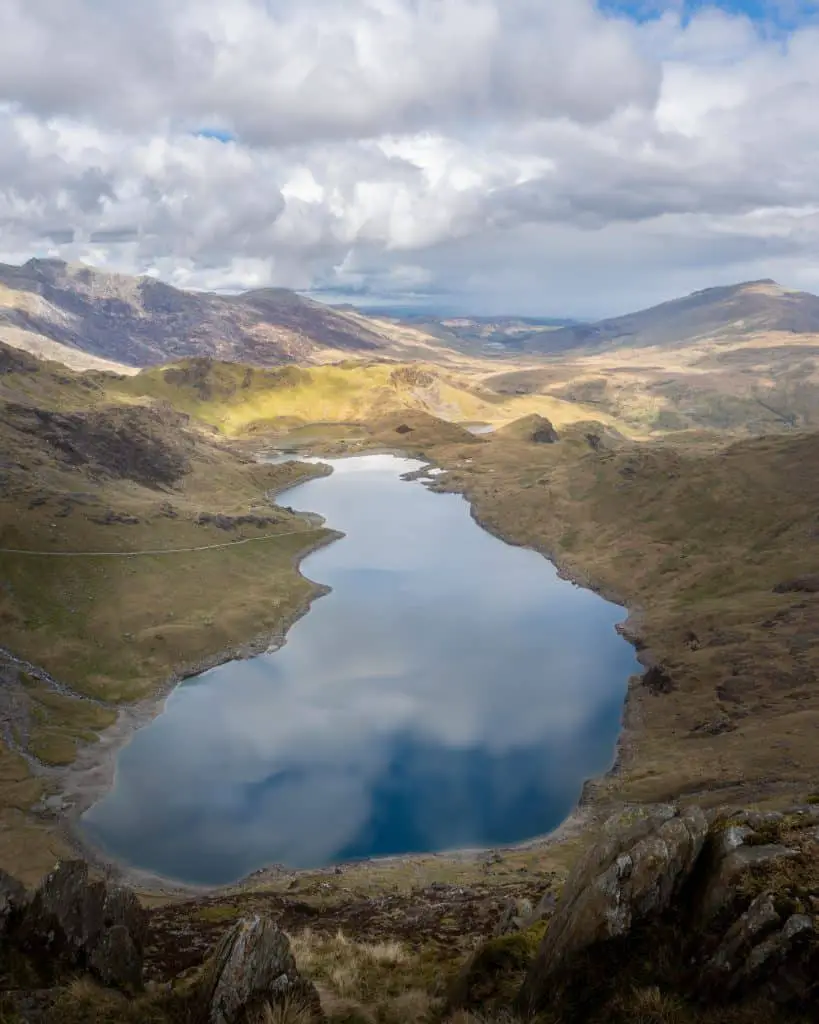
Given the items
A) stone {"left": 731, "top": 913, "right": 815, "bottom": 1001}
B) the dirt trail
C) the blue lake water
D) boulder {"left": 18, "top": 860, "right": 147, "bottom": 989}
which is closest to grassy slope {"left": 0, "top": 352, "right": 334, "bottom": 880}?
the dirt trail

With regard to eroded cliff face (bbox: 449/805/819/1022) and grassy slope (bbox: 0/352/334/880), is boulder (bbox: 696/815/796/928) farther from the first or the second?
grassy slope (bbox: 0/352/334/880)

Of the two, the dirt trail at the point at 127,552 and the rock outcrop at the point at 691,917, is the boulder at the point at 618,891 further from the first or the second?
the dirt trail at the point at 127,552

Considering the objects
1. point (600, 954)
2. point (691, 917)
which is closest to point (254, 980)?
point (600, 954)

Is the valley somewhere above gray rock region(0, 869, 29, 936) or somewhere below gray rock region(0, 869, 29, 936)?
below

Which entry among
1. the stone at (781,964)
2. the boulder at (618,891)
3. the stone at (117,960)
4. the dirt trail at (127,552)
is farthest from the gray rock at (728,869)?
the dirt trail at (127,552)

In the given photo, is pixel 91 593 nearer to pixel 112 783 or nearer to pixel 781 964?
pixel 112 783

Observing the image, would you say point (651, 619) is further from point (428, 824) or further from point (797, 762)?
point (428, 824)
